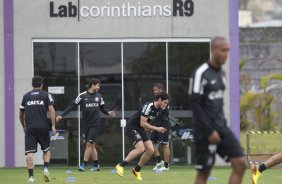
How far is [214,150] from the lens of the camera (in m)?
10.6

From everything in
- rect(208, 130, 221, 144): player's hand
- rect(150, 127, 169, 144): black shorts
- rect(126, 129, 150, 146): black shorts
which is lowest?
rect(150, 127, 169, 144): black shorts

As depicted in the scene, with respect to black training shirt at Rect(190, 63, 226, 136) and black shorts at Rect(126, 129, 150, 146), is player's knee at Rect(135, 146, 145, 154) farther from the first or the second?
black training shirt at Rect(190, 63, 226, 136)

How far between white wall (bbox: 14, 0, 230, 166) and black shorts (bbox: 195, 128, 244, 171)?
12.3m

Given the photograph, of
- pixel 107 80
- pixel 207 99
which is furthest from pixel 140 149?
pixel 207 99

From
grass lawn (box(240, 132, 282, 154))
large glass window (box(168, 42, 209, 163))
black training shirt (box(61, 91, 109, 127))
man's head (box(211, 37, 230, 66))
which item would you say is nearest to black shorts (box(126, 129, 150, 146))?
black training shirt (box(61, 91, 109, 127))

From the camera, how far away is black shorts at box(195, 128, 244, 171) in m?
10.6

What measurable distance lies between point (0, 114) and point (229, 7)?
6255mm

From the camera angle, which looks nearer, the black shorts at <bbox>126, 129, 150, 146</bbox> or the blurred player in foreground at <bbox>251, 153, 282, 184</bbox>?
the blurred player in foreground at <bbox>251, 153, 282, 184</bbox>

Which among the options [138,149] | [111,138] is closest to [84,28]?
[111,138]

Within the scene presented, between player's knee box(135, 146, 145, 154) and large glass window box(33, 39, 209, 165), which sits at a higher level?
large glass window box(33, 39, 209, 165)

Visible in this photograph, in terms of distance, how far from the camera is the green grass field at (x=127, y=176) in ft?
55.2

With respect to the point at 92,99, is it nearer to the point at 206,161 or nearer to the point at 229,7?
the point at 229,7

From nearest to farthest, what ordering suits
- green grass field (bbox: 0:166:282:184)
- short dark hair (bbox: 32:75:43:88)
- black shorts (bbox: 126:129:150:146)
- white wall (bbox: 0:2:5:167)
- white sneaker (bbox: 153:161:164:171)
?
short dark hair (bbox: 32:75:43:88), green grass field (bbox: 0:166:282:184), black shorts (bbox: 126:129:150:146), white sneaker (bbox: 153:161:164:171), white wall (bbox: 0:2:5:167)

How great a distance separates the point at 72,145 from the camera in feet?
74.8
